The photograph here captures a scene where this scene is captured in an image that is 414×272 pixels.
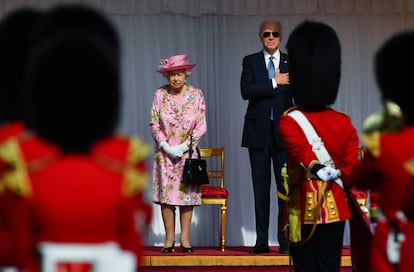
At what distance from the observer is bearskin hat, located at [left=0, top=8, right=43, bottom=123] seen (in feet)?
15.0

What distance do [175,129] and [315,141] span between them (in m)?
3.57

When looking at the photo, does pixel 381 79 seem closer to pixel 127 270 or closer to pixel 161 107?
pixel 127 270

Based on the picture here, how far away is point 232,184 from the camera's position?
1108 cm

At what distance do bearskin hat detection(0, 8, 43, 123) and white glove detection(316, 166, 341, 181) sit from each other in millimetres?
1904

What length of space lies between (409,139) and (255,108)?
4759 millimetres

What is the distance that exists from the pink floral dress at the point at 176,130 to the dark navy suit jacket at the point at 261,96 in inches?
→ 16.5

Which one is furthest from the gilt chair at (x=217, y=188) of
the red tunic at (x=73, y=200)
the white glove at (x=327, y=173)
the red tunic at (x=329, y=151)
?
the red tunic at (x=73, y=200)

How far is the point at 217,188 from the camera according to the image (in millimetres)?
10055

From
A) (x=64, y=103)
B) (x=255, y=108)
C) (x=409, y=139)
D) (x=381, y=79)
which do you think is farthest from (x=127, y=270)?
(x=255, y=108)

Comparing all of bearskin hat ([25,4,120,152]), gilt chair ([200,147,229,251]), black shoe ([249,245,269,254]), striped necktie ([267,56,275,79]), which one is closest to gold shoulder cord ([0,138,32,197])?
bearskin hat ([25,4,120,152])

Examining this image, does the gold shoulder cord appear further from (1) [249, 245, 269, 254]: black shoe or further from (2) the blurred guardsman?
(1) [249, 245, 269, 254]: black shoe

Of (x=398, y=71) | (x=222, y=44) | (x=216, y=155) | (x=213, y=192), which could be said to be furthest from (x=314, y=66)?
(x=222, y=44)

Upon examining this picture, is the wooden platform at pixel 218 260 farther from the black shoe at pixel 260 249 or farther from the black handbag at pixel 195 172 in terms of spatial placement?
the black handbag at pixel 195 172

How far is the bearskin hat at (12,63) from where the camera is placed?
457 centimetres
